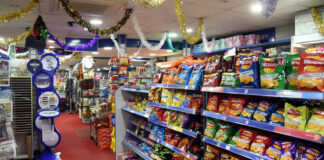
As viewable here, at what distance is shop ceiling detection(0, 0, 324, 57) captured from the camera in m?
4.89

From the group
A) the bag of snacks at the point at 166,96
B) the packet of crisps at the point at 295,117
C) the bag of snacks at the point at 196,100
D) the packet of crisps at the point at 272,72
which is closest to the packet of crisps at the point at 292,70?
the packet of crisps at the point at 272,72

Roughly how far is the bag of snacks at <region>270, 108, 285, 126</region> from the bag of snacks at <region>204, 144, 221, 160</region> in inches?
29.9

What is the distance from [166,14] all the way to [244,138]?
4.36 meters

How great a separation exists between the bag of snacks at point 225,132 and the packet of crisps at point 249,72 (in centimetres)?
47

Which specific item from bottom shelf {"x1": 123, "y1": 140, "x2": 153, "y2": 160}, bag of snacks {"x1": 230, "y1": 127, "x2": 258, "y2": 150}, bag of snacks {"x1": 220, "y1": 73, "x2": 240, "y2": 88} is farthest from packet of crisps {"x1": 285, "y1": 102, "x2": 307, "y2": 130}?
bottom shelf {"x1": 123, "y1": 140, "x2": 153, "y2": 160}

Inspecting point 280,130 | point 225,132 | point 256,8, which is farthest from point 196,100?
point 256,8

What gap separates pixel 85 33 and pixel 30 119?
14.4ft

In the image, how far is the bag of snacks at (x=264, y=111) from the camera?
1.91m

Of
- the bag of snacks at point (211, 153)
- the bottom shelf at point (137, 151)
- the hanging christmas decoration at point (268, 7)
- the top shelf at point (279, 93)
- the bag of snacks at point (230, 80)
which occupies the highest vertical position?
the hanging christmas decoration at point (268, 7)

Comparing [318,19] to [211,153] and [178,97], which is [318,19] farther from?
[211,153]

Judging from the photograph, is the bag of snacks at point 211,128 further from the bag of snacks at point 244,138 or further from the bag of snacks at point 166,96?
the bag of snacks at point 166,96

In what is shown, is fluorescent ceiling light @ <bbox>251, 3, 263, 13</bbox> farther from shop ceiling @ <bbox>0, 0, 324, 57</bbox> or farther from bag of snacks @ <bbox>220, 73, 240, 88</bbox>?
bag of snacks @ <bbox>220, 73, 240, 88</bbox>

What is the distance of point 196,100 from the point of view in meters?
2.81

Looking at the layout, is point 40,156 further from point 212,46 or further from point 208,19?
point 212,46
